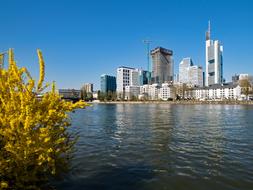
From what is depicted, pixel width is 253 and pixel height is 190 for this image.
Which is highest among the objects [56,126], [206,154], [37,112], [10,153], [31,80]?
[31,80]

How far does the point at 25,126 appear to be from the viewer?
5641 mm

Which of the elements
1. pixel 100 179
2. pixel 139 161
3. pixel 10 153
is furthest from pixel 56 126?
pixel 139 161

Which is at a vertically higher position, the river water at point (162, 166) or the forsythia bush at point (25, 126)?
the forsythia bush at point (25, 126)

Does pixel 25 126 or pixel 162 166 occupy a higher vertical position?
pixel 25 126

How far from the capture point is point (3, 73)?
6293 millimetres

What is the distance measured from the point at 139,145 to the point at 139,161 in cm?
421

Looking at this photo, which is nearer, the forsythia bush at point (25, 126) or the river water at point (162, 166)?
the forsythia bush at point (25, 126)

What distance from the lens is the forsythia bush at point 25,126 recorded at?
19.0ft

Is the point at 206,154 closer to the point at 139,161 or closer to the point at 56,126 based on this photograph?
the point at 139,161

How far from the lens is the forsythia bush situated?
19.0ft

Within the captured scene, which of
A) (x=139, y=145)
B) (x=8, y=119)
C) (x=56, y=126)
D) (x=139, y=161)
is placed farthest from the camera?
(x=139, y=145)

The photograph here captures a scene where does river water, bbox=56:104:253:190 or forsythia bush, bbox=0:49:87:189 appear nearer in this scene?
forsythia bush, bbox=0:49:87:189

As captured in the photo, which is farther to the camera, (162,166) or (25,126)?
(162,166)

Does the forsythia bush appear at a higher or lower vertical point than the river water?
higher
